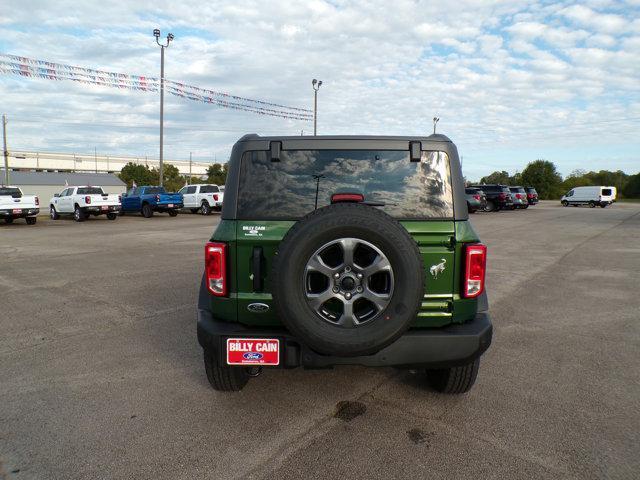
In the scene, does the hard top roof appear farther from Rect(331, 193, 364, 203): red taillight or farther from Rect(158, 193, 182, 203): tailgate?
Rect(158, 193, 182, 203): tailgate

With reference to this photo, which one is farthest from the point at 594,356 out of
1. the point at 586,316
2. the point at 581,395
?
the point at 586,316

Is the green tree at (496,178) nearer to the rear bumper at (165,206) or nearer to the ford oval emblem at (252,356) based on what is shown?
the rear bumper at (165,206)

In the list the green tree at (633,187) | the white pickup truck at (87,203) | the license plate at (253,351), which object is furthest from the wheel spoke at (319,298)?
the green tree at (633,187)

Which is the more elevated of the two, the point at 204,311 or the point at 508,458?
the point at 204,311

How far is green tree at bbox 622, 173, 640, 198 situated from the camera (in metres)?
94.6

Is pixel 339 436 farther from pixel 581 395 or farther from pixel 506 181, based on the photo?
pixel 506 181

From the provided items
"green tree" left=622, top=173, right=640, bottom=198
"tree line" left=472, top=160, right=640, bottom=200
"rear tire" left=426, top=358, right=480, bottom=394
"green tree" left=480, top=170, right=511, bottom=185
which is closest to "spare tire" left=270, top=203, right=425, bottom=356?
"rear tire" left=426, top=358, right=480, bottom=394

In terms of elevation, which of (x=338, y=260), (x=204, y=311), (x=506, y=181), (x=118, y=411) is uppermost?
(x=506, y=181)

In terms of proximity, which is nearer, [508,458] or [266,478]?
[266,478]

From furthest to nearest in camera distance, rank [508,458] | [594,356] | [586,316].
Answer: [586,316] < [594,356] < [508,458]

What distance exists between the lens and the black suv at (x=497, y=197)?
3372cm

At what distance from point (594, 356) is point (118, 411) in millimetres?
4317

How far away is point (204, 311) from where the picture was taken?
11.3ft

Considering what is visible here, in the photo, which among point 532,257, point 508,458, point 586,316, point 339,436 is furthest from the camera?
point 532,257
